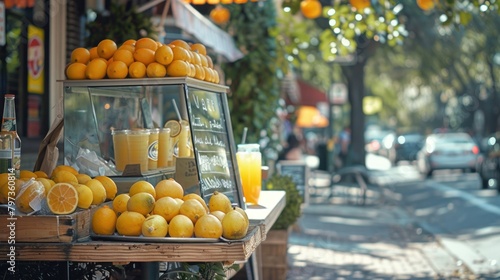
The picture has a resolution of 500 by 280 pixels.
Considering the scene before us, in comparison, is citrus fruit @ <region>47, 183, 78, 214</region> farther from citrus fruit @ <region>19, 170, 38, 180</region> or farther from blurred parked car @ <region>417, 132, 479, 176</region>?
blurred parked car @ <region>417, 132, 479, 176</region>

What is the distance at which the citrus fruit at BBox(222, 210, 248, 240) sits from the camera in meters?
3.64

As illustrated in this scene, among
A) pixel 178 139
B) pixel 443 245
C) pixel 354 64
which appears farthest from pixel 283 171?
pixel 354 64

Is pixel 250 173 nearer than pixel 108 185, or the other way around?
pixel 108 185

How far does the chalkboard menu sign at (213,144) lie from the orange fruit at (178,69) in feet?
0.35

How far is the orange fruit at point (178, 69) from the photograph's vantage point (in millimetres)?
4324

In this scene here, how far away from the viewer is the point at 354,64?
2330 cm

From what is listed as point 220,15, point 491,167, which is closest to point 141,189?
point 220,15

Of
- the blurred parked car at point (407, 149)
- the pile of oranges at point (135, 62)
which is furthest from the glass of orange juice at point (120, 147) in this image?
the blurred parked car at point (407, 149)

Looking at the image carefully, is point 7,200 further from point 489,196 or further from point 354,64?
point 354,64

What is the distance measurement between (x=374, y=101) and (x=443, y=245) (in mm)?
31193

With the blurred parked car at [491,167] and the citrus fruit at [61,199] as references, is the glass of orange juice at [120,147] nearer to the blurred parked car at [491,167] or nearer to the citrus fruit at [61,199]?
the citrus fruit at [61,199]

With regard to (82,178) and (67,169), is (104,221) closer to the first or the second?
(82,178)

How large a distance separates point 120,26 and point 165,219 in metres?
4.73

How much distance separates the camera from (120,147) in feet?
→ 15.1
